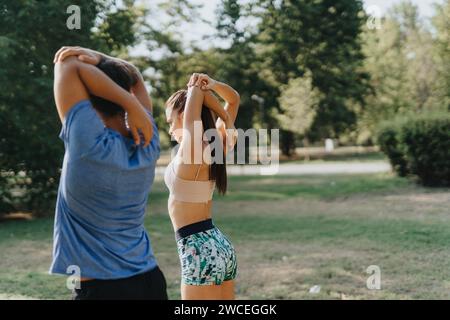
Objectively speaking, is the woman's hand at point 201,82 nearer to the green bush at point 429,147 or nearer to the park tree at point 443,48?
the park tree at point 443,48

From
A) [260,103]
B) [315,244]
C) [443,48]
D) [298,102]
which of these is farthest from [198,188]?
[298,102]

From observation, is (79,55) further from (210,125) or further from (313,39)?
(313,39)

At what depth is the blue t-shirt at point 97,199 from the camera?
168 centimetres

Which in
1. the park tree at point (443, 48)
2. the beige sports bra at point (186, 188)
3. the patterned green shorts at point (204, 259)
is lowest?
the patterned green shorts at point (204, 259)

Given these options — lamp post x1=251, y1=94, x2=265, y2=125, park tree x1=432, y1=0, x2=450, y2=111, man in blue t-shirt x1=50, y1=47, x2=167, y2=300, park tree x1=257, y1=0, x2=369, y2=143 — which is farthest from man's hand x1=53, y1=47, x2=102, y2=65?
lamp post x1=251, y1=94, x2=265, y2=125

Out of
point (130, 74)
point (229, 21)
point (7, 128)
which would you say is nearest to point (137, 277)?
point (130, 74)

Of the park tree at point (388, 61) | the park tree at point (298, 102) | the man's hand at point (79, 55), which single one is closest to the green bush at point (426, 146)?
the park tree at point (298, 102)

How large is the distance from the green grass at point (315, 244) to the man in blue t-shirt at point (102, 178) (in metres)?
3.22

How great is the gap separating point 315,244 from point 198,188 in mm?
4584

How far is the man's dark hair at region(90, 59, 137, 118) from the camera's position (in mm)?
1792

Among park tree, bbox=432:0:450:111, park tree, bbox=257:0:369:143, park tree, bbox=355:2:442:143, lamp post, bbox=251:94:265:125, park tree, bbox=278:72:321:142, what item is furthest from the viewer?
park tree, bbox=355:2:442:143

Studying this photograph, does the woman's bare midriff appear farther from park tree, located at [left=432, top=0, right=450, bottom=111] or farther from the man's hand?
park tree, located at [left=432, top=0, right=450, bottom=111]

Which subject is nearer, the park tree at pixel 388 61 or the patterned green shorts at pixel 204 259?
the patterned green shorts at pixel 204 259
